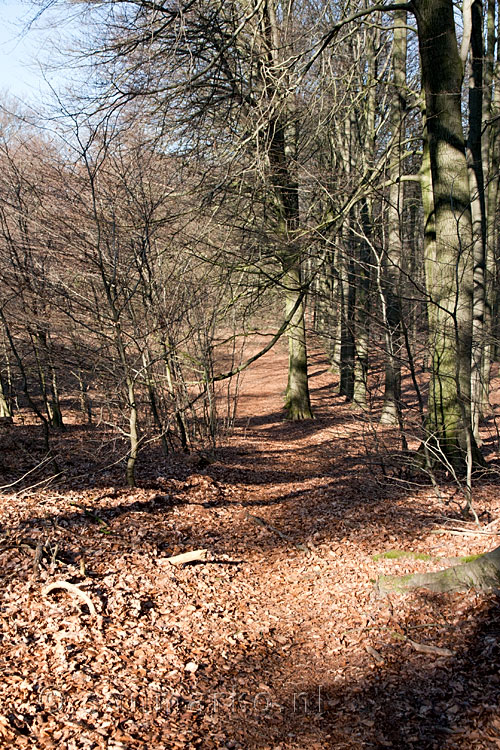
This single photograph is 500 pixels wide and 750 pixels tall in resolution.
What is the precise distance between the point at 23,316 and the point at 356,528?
224 inches

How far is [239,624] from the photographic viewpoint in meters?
4.32

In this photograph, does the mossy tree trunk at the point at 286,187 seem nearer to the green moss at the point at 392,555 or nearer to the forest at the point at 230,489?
the forest at the point at 230,489

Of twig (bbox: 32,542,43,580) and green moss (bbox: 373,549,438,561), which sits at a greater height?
twig (bbox: 32,542,43,580)

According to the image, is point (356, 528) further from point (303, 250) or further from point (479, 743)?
point (303, 250)

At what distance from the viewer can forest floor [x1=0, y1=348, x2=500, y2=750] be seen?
10.0 ft

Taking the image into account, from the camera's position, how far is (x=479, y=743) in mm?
2750

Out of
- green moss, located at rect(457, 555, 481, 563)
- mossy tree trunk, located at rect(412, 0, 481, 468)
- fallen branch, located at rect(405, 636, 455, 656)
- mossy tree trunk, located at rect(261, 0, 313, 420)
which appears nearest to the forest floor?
fallen branch, located at rect(405, 636, 455, 656)

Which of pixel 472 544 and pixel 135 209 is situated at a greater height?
pixel 135 209

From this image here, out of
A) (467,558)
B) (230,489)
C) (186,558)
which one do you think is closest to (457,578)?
(467,558)

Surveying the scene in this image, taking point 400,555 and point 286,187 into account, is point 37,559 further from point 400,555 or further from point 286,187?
point 286,187

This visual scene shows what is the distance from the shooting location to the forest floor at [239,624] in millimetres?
3057

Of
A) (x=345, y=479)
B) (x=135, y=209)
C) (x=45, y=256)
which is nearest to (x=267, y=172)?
(x=135, y=209)

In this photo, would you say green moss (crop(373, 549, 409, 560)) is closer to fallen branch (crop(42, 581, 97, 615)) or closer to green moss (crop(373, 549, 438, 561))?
green moss (crop(373, 549, 438, 561))

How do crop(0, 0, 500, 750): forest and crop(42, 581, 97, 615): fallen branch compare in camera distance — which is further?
crop(42, 581, 97, 615): fallen branch
